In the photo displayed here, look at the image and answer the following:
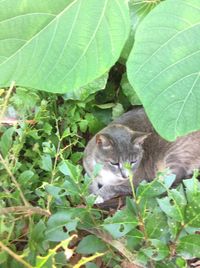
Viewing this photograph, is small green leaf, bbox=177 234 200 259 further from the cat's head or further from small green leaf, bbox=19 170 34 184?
the cat's head

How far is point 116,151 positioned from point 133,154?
78 mm

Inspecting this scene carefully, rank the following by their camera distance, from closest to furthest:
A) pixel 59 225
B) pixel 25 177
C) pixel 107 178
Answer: pixel 59 225, pixel 25 177, pixel 107 178

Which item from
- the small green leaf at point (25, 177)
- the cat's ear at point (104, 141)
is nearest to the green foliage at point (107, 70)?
the small green leaf at point (25, 177)

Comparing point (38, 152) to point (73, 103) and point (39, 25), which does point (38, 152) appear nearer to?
point (73, 103)

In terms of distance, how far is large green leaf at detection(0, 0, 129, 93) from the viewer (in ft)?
4.73

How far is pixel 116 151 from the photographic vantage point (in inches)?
98.3

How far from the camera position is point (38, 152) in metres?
2.30

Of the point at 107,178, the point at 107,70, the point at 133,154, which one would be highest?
the point at 107,70

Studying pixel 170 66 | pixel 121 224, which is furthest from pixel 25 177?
pixel 170 66

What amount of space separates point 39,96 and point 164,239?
1197 mm

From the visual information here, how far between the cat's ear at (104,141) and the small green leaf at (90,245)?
2.70 ft

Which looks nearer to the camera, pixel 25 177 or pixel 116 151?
pixel 25 177

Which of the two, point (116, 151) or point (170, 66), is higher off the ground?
point (170, 66)

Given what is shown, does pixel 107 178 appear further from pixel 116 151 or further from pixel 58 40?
pixel 58 40
